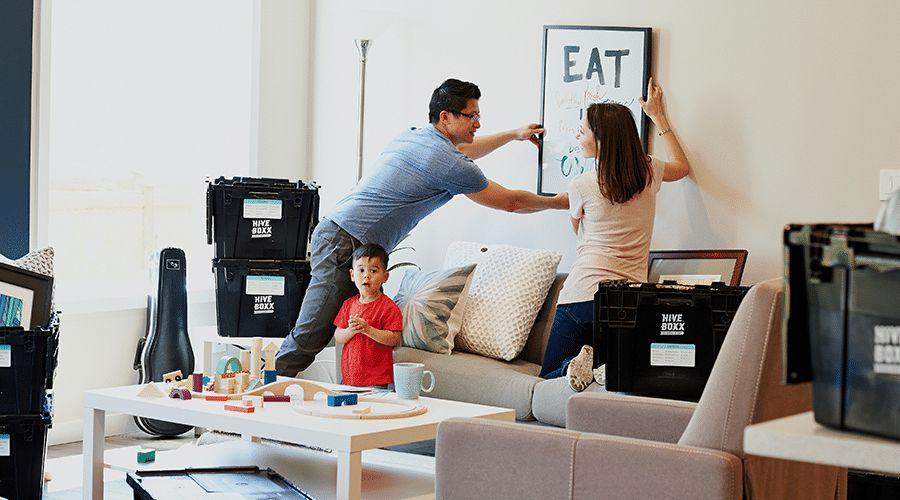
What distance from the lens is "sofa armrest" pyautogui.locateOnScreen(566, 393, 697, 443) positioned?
2457mm

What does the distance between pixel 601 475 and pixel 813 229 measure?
1.04 metres

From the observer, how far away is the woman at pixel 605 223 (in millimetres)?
3725

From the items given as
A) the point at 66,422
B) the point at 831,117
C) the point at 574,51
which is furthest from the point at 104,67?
the point at 831,117

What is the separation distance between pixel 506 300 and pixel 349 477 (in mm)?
1782

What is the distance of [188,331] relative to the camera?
190 inches

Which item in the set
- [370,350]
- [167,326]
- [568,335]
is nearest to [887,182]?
[568,335]

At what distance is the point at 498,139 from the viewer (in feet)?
14.6

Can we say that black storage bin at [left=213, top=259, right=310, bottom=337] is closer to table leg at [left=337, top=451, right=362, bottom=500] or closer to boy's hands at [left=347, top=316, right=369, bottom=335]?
boy's hands at [left=347, top=316, right=369, bottom=335]

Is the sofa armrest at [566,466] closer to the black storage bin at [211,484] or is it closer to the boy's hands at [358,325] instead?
the black storage bin at [211,484]

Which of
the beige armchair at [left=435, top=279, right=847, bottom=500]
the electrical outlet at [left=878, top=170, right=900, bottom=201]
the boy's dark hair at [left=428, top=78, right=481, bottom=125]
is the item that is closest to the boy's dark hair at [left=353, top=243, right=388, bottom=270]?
the boy's dark hair at [left=428, top=78, right=481, bottom=125]

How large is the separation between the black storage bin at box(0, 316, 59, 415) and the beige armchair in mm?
1575

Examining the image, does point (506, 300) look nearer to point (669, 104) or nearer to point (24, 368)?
point (669, 104)

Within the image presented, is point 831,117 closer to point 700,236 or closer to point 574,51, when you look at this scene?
point 700,236

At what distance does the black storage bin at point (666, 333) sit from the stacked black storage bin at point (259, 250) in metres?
1.64
